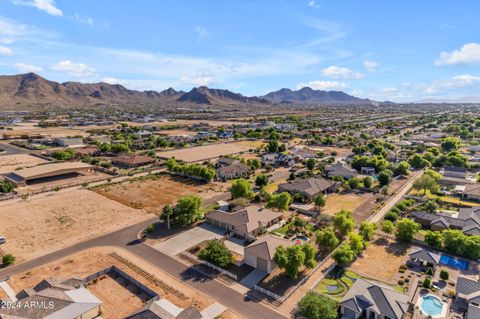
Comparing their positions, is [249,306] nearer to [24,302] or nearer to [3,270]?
[24,302]

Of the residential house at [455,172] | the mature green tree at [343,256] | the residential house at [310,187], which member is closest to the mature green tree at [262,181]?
the residential house at [310,187]

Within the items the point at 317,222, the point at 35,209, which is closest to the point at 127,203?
the point at 35,209

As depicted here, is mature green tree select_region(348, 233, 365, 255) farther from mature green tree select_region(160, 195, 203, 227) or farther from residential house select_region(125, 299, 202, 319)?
mature green tree select_region(160, 195, 203, 227)

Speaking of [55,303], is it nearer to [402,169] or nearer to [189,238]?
[189,238]

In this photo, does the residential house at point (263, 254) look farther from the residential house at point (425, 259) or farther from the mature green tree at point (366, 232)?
the residential house at point (425, 259)

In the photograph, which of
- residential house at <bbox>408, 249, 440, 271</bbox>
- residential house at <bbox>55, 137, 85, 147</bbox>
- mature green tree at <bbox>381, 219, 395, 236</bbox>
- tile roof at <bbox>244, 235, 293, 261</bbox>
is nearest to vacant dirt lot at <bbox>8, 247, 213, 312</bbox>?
tile roof at <bbox>244, 235, 293, 261</bbox>

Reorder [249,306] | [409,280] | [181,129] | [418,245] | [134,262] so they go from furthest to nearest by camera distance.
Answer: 1. [181,129]
2. [418,245]
3. [134,262]
4. [409,280]
5. [249,306]

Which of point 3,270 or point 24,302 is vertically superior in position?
point 24,302
